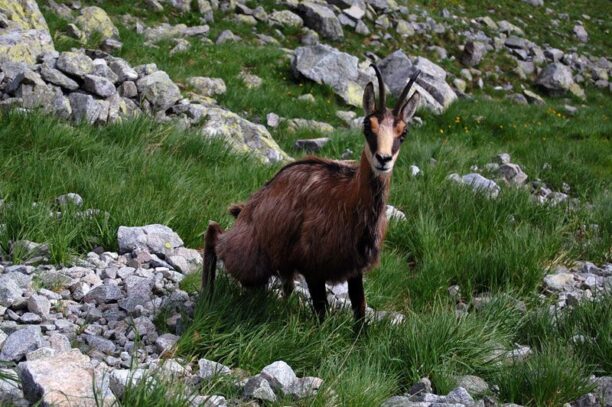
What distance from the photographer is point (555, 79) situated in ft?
63.9

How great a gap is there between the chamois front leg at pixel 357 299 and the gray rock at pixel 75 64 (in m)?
5.33

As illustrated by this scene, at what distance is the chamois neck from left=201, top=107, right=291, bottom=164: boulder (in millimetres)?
4187

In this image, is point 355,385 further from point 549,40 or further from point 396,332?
point 549,40

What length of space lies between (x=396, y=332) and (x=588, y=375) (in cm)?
112

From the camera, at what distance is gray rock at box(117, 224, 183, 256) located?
17.3ft

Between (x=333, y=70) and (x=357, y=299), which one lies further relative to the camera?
(x=333, y=70)

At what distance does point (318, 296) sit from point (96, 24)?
995 cm

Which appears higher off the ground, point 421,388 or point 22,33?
point 421,388

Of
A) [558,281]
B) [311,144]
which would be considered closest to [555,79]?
[311,144]

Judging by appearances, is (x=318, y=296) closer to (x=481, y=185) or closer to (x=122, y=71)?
(x=481, y=185)

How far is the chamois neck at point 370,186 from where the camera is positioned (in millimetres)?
4207

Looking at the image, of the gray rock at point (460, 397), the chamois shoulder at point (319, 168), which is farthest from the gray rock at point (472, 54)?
the gray rock at point (460, 397)

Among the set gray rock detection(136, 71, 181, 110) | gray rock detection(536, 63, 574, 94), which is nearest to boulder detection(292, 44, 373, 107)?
gray rock detection(136, 71, 181, 110)

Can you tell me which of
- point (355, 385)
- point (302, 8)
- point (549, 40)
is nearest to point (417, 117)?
Result: point (302, 8)
